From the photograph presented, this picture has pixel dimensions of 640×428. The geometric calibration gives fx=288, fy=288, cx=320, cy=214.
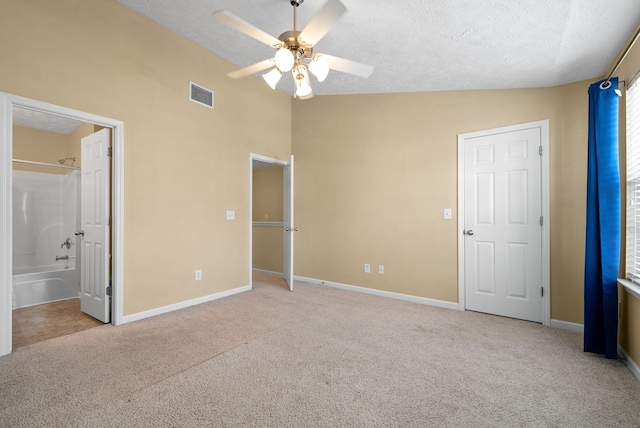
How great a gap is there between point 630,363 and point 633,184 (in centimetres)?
129

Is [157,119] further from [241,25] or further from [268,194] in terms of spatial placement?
[268,194]

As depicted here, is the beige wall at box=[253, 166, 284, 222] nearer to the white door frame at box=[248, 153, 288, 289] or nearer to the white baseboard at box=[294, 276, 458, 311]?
the white door frame at box=[248, 153, 288, 289]

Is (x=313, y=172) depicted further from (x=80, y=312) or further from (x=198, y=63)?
(x=80, y=312)

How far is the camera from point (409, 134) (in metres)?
3.79

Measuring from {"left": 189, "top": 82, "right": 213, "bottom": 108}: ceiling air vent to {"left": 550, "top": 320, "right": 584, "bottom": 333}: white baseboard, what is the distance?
4577 mm

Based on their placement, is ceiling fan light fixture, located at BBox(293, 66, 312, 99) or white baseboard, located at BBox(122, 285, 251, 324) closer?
ceiling fan light fixture, located at BBox(293, 66, 312, 99)

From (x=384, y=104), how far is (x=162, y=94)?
9.07ft

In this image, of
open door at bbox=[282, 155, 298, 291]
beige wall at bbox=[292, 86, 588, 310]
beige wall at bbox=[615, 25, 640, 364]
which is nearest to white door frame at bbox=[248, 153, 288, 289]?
open door at bbox=[282, 155, 298, 291]

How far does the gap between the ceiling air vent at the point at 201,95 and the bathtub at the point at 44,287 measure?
314 centimetres

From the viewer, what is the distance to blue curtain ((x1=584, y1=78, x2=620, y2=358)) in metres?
2.14

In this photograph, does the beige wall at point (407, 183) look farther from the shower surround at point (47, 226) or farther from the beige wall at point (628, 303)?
the shower surround at point (47, 226)

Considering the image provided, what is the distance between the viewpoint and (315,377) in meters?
1.94

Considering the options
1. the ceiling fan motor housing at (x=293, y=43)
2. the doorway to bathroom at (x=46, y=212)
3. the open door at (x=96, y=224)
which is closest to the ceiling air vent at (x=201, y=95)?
the open door at (x=96, y=224)

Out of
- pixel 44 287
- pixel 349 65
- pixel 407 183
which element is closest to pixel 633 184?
pixel 407 183
